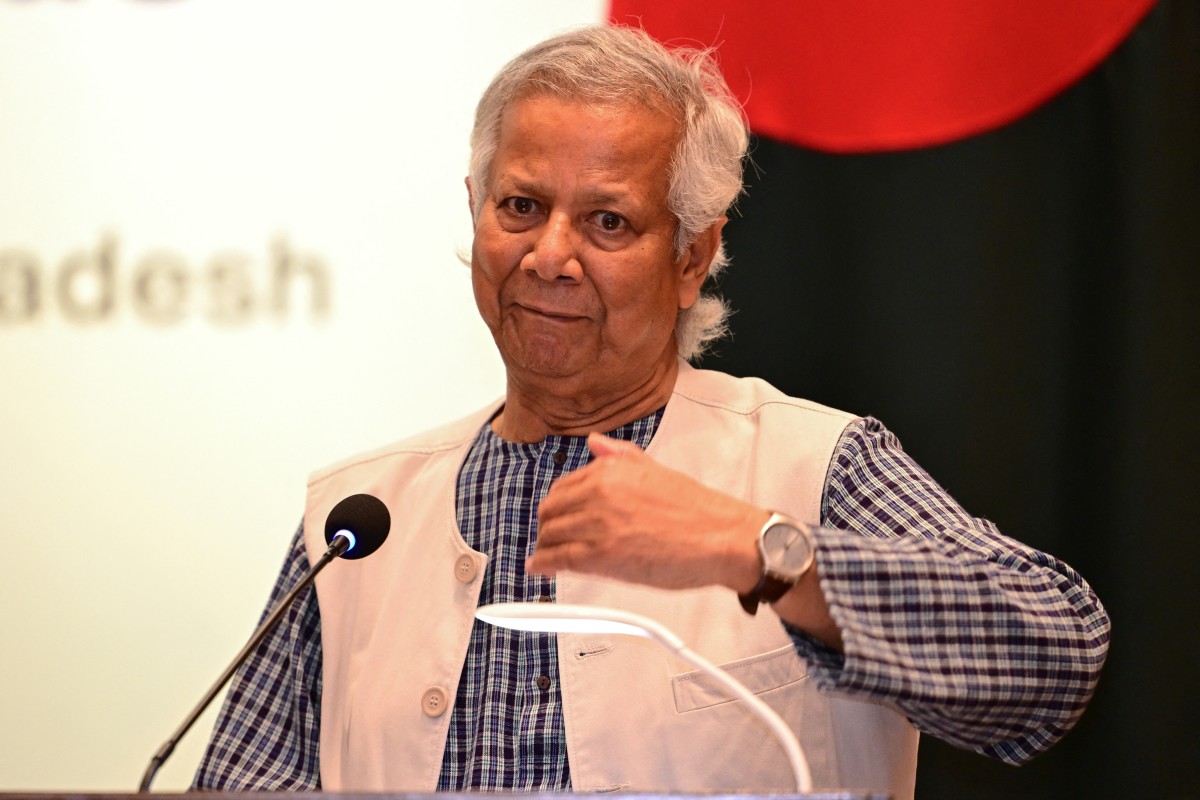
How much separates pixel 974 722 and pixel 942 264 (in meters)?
1.06

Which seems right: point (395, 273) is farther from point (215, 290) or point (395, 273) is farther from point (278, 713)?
point (278, 713)

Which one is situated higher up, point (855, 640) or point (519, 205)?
point (519, 205)

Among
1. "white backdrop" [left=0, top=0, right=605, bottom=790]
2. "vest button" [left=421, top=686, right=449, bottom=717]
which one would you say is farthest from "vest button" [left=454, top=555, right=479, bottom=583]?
"white backdrop" [left=0, top=0, right=605, bottom=790]

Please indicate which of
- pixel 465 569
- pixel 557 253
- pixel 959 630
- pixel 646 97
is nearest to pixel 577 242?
pixel 557 253

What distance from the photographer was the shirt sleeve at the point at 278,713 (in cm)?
191

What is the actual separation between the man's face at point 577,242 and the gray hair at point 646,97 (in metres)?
0.02

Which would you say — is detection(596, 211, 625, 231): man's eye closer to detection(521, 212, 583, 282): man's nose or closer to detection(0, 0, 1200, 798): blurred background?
detection(521, 212, 583, 282): man's nose

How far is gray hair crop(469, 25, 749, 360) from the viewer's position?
1.86 metres

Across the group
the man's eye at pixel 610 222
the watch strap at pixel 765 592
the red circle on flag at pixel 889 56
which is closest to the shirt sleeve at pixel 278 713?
the man's eye at pixel 610 222

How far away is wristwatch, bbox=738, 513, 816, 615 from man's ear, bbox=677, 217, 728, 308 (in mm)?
691

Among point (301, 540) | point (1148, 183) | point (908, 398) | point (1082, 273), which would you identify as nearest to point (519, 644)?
point (301, 540)

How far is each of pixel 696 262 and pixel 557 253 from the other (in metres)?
0.29

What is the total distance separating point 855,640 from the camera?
1.35m

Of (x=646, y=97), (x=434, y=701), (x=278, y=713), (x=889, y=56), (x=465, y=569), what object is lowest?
(x=278, y=713)
